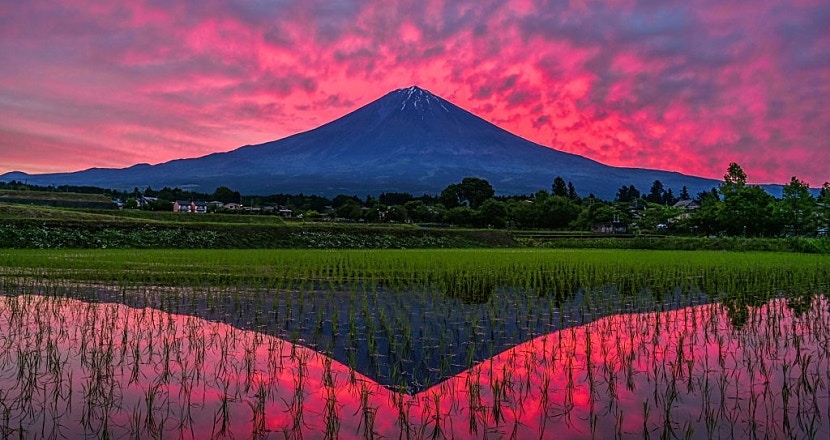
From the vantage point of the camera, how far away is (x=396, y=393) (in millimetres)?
5996

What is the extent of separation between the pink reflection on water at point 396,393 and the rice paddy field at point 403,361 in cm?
3

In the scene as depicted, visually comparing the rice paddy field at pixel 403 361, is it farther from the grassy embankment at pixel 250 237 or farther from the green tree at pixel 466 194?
the green tree at pixel 466 194

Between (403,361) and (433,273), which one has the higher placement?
(403,361)

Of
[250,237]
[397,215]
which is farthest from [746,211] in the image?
[397,215]

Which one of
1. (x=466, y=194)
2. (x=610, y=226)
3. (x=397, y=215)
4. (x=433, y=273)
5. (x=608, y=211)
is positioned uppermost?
(x=466, y=194)

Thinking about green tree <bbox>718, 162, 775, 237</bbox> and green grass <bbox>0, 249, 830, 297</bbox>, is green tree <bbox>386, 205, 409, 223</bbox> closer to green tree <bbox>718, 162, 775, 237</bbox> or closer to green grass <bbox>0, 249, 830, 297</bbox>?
green tree <bbox>718, 162, 775, 237</bbox>

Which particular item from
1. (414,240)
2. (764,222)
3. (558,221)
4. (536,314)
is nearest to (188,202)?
(558,221)

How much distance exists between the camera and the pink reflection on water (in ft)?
16.9

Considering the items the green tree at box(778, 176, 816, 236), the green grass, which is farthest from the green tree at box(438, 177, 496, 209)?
the green grass

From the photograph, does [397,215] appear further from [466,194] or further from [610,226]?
[610,226]

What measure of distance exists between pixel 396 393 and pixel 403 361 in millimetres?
1317

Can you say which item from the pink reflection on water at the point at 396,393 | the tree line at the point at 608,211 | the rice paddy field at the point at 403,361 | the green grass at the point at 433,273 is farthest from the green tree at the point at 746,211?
the pink reflection on water at the point at 396,393

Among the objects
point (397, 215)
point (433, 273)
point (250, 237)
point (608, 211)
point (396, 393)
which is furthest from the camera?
point (397, 215)

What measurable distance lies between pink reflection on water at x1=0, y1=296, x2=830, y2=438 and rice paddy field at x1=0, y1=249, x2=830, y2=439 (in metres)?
0.03
